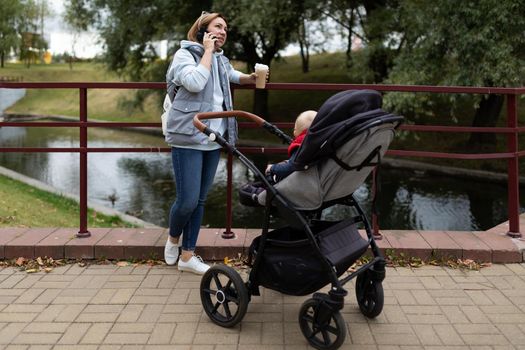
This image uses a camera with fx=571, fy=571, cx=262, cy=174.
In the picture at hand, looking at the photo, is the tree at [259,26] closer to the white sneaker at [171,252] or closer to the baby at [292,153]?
the white sneaker at [171,252]

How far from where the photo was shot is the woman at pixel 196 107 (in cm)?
373

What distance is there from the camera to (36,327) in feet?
11.1

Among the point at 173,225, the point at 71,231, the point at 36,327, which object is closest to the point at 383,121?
the point at 173,225

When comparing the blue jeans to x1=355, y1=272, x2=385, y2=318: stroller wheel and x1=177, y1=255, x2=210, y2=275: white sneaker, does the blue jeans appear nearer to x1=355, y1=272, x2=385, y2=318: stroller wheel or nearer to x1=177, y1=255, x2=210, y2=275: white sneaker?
x1=177, y1=255, x2=210, y2=275: white sneaker

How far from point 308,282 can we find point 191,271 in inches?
55.2

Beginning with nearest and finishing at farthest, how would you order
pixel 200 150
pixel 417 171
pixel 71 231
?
pixel 200 150
pixel 71 231
pixel 417 171

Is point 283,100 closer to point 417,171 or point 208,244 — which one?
point 417,171

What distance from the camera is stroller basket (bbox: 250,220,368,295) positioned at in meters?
3.13

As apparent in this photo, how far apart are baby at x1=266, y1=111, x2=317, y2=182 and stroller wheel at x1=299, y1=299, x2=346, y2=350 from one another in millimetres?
733

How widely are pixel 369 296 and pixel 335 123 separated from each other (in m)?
1.20

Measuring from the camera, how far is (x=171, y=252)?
440cm

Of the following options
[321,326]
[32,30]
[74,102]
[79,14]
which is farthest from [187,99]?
[32,30]

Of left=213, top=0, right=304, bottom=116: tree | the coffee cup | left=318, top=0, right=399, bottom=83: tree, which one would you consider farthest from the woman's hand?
left=318, top=0, right=399, bottom=83: tree

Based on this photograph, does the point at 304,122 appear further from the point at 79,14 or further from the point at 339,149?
the point at 79,14
